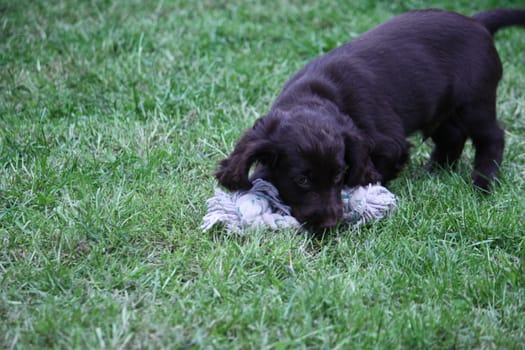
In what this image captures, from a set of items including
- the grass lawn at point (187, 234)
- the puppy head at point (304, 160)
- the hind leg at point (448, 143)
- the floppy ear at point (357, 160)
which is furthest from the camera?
the hind leg at point (448, 143)

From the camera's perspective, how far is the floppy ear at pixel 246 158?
3117mm

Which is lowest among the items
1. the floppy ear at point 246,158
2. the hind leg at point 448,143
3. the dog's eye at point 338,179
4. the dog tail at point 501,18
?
the hind leg at point 448,143

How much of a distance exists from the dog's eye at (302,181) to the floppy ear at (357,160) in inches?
10.6

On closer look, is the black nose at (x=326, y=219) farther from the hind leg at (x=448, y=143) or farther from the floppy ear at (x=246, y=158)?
the hind leg at (x=448, y=143)

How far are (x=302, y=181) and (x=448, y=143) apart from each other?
137 centimetres

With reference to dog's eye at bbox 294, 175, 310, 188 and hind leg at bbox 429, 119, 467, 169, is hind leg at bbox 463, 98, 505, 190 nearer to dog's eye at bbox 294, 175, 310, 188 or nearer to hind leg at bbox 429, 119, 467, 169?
hind leg at bbox 429, 119, 467, 169

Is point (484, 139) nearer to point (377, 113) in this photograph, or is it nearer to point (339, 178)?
point (377, 113)

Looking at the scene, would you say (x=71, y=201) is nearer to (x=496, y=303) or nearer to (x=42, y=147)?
(x=42, y=147)

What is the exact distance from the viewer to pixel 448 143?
4066 millimetres

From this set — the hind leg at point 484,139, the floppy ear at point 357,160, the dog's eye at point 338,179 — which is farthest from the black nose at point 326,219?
the hind leg at point 484,139

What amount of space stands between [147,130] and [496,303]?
2360mm

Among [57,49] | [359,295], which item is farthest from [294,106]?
[57,49]

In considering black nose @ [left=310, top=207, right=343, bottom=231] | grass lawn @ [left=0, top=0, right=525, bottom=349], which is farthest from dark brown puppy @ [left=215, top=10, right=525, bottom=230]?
Result: grass lawn @ [left=0, top=0, right=525, bottom=349]

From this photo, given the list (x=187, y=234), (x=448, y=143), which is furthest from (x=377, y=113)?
(x=187, y=234)
